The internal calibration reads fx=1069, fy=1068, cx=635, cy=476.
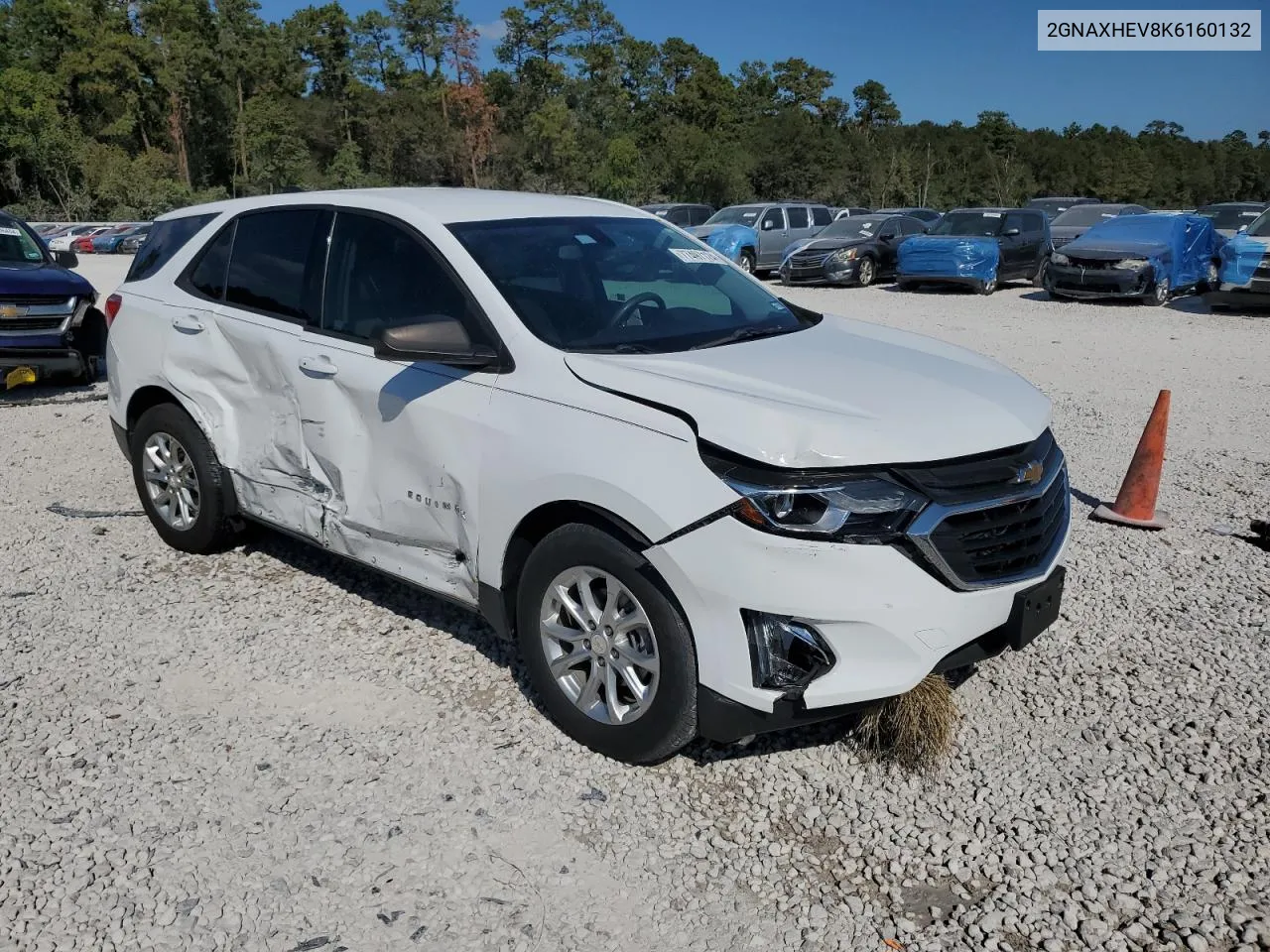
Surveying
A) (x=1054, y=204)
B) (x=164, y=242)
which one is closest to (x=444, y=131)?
(x=1054, y=204)

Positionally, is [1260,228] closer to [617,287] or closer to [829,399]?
[617,287]

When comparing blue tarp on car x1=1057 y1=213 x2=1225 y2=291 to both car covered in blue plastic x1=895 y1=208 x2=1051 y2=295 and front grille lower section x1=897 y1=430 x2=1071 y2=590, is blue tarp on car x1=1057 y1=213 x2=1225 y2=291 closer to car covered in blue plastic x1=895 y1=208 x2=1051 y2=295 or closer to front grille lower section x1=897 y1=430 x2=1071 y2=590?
car covered in blue plastic x1=895 y1=208 x2=1051 y2=295

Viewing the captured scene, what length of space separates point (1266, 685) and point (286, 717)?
376 centimetres

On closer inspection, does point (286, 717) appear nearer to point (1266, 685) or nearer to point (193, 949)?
point (193, 949)

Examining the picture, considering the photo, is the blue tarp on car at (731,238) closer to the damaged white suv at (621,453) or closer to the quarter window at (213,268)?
the quarter window at (213,268)

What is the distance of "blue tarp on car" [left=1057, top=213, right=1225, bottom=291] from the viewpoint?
1778cm

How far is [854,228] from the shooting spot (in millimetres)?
22953

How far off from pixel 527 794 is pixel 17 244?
9.93 metres

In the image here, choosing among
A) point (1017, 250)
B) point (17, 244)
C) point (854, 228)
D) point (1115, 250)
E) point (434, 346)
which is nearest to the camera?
point (434, 346)

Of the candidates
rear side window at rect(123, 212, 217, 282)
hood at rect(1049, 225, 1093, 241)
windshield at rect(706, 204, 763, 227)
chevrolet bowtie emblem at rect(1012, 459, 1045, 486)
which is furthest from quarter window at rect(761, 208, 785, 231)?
chevrolet bowtie emblem at rect(1012, 459, 1045, 486)

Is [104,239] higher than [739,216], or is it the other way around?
[104,239]

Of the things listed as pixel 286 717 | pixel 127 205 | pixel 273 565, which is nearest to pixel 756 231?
pixel 273 565

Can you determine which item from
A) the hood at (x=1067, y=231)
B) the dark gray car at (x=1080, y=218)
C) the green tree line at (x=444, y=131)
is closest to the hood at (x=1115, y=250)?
the hood at (x=1067, y=231)

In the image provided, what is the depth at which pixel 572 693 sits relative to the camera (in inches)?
147
